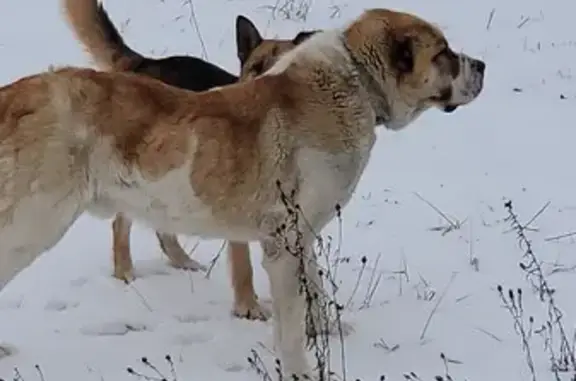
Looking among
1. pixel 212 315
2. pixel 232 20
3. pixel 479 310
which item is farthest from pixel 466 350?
pixel 232 20

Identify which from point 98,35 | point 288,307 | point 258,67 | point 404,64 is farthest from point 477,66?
point 98,35

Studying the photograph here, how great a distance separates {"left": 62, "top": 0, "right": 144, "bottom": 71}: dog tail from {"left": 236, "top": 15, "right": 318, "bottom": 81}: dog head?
621mm

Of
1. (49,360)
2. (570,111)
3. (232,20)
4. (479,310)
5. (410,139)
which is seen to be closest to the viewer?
(49,360)

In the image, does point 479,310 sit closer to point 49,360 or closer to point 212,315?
point 212,315

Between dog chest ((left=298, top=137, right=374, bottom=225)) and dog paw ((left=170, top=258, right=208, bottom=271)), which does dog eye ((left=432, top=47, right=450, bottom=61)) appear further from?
dog paw ((left=170, top=258, right=208, bottom=271))

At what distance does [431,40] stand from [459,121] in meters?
3.64

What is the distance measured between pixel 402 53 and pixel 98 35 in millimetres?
1989

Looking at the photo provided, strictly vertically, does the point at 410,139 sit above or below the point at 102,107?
below

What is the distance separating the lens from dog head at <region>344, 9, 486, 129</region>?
5238 mm

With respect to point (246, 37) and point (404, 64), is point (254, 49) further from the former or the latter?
point (404, 64)

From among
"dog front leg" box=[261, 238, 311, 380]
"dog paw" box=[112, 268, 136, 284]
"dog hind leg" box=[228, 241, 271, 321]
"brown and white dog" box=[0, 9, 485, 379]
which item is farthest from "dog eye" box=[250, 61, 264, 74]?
"dog front leg" box=[261, 238, 311, 380]

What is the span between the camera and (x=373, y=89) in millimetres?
5281

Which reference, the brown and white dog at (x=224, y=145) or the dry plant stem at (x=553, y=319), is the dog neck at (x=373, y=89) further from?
the dry plant stem at (x=553, y=319)

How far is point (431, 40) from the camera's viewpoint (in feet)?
17.3
